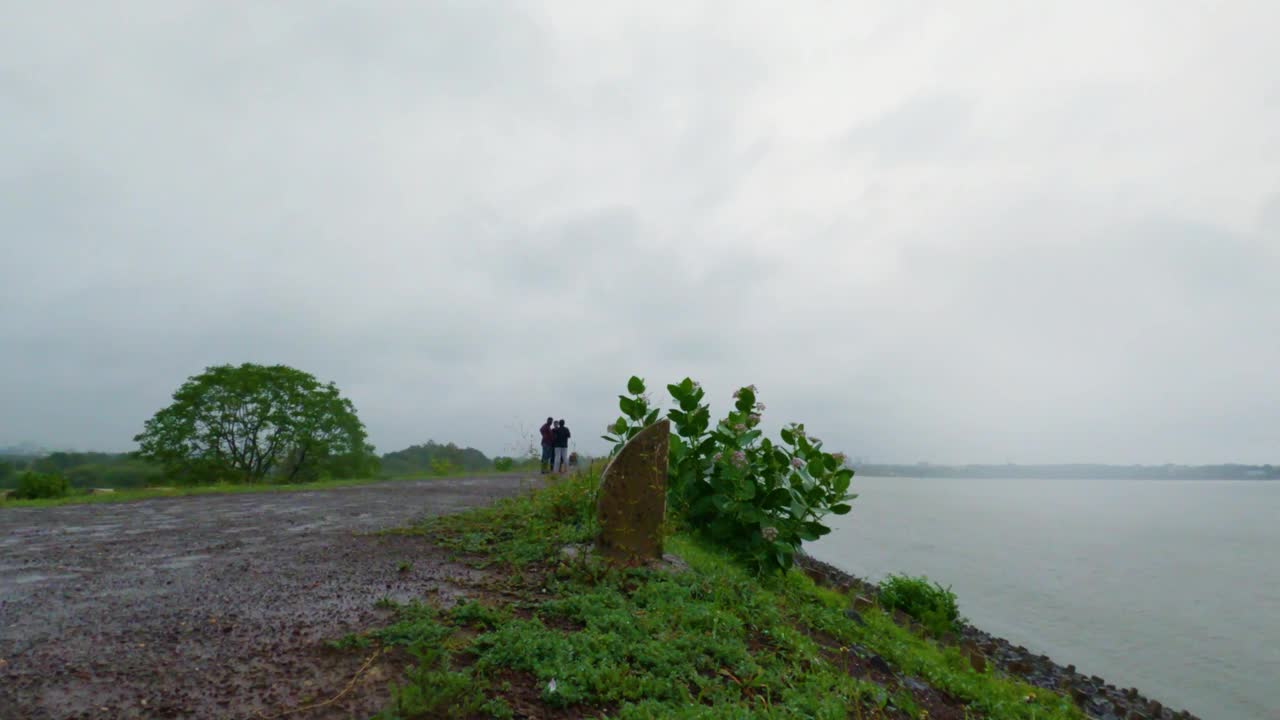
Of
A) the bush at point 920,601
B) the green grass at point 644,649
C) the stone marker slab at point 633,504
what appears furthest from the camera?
the bush at point 920,601

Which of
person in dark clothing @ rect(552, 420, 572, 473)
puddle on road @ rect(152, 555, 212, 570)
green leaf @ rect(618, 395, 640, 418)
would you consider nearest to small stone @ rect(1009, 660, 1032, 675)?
green leaf @ rect(618, 395, 640, 418)

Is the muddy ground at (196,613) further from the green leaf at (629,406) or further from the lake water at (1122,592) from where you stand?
the lake water at (1122,592)

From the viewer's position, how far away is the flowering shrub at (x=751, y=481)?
6.53m

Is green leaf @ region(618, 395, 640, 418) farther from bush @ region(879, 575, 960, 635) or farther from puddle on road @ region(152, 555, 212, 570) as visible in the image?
bush @ region(879, 575, 960, 635)

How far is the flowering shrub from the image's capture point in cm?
653

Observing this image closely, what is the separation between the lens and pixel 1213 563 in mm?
24969

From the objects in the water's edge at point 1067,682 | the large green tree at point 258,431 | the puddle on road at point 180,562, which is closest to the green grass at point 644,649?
the puddle on road at point 180,562

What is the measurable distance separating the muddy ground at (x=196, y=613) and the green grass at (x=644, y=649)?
34cm

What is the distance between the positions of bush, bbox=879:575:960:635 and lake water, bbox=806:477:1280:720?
11.9 feet

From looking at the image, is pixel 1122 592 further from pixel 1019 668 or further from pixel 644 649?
pixel 644 649

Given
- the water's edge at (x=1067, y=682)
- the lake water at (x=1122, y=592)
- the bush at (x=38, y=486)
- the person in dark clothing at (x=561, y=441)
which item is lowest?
the lake water at (x=1122, y=592)

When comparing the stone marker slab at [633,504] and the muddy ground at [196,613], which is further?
the stone marker slab at [633,504]

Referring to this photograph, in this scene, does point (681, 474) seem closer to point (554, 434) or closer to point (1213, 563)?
point (554, 434)

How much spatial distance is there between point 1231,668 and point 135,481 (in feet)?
90.9
